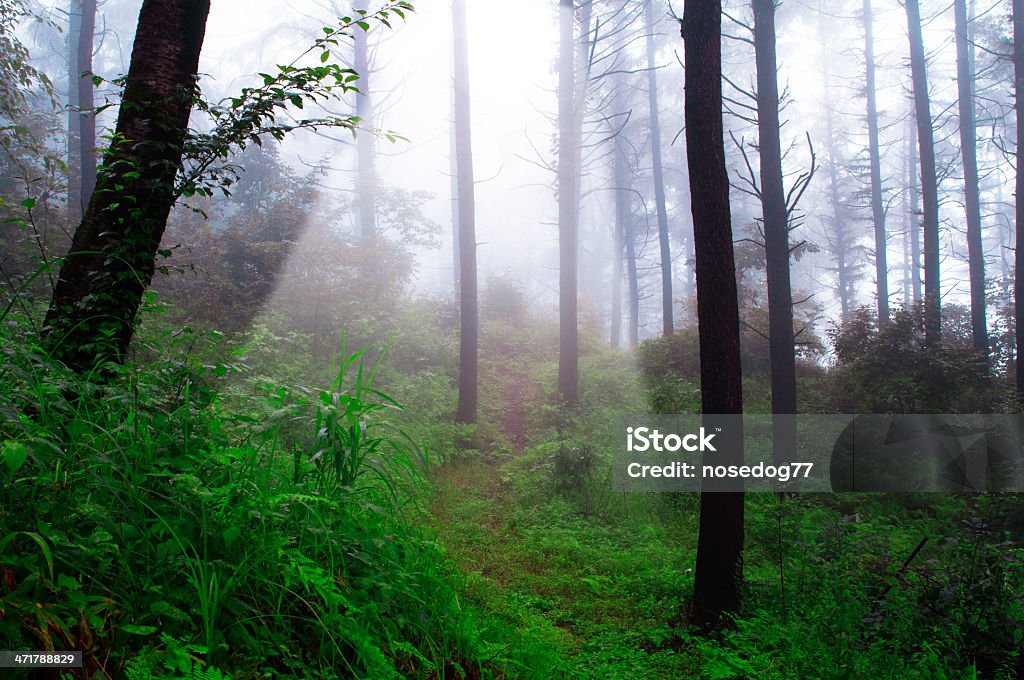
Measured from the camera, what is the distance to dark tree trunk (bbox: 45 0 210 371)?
3391mm

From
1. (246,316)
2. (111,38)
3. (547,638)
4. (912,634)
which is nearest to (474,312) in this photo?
(246,316)

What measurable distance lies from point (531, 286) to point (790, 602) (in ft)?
181

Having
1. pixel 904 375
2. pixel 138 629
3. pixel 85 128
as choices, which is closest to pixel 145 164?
pixel 138 629

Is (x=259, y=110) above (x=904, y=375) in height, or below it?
above

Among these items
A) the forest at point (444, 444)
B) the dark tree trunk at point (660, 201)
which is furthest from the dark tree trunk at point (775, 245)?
the dark tree trunk at point (660, 201)

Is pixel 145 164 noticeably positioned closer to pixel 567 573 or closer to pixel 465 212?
pixel 567 573

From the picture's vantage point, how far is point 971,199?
1820 centimetres

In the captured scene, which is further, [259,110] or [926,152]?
[926,152]

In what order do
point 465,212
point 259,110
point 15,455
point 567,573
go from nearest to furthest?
point 15,455, point 259,110, point 567,573, point 465,212

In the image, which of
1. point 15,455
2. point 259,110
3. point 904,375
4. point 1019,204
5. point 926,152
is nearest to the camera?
point 15,455

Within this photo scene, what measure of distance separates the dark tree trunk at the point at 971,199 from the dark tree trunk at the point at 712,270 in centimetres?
1404

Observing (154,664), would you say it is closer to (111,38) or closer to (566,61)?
(566,61)

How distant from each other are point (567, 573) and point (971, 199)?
20.3 metres

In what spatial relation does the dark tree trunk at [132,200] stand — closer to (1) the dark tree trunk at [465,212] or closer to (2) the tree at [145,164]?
(2) the tree at [145,164]
